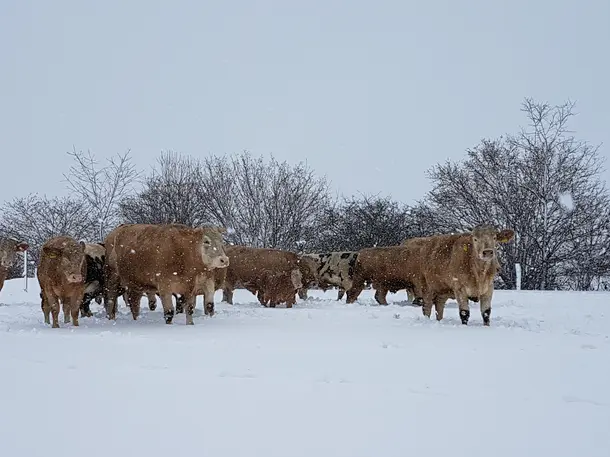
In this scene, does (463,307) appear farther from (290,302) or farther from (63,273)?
(290,302)

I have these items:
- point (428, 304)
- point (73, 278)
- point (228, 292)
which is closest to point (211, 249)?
point (73, 278)

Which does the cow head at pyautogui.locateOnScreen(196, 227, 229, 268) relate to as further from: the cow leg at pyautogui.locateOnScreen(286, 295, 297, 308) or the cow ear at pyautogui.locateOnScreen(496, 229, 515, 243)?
the cow leg at pyautogui.locateOnScreen(286, 295, 297, 308)

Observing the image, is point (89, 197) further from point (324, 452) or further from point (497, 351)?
point (324, 452)

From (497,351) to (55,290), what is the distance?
296 inches

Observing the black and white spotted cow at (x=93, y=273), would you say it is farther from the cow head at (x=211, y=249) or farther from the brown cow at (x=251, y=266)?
the brown cow at (x=251, y=266)

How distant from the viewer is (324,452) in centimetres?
345

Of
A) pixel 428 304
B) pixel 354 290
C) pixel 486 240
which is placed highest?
pixel 486 240

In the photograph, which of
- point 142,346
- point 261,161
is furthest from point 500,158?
point 142,346

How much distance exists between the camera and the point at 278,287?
58.4ft

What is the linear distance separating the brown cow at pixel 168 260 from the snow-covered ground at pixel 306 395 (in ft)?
9.90

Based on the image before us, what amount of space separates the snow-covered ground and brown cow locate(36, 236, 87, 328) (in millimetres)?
2459

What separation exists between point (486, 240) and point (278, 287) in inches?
312

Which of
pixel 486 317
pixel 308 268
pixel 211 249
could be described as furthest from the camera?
pixel 308 268

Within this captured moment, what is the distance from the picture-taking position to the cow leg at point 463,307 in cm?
1095
